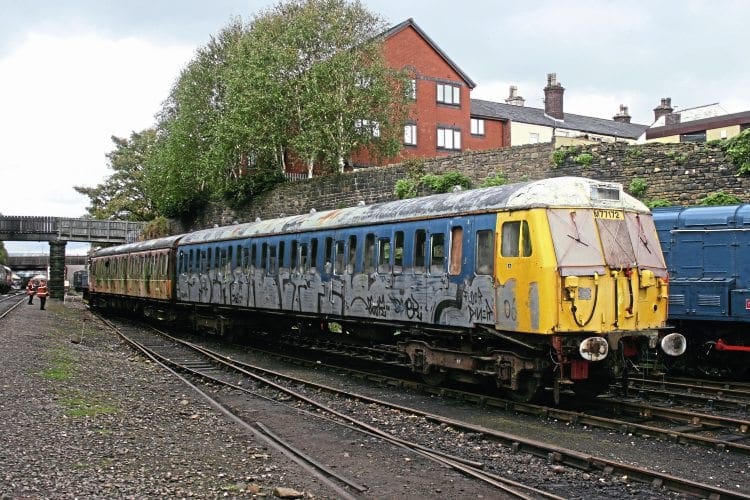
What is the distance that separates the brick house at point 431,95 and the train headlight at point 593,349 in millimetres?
30810

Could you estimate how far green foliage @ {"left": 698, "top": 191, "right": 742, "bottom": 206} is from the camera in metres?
17.0

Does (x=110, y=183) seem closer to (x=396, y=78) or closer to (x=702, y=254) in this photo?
(x=396, y=78)

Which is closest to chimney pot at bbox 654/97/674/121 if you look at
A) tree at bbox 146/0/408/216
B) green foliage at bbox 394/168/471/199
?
tree at bbox 146/0/408/216

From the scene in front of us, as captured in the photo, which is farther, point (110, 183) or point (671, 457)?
point (110, 183)

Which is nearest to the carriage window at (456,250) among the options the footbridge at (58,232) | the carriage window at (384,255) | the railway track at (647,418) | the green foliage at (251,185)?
the carriage window at (384,255)

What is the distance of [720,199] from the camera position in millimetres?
17125

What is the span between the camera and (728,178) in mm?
17328

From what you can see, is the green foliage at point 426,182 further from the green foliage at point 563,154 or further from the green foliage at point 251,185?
the green foliage at point 251,185

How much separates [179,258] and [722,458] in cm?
1871

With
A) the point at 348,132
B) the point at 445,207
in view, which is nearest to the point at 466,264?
the point at 445,207

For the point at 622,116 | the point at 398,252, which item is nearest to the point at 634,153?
the point at 398,252

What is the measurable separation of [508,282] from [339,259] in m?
4.97

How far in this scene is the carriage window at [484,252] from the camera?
10.7 metres

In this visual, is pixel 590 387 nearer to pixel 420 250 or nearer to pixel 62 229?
pixel 420 250
